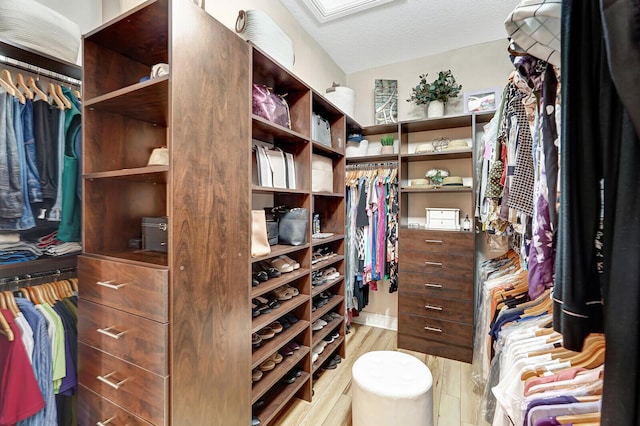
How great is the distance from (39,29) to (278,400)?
2.12 m

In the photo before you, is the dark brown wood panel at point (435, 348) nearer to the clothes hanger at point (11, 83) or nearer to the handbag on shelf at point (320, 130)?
the handbag on shelf at point (320, 130)

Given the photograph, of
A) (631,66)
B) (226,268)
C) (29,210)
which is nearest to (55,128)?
(29,210)

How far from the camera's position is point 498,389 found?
0.99 m

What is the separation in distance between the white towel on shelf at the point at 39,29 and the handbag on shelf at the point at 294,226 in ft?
4.17

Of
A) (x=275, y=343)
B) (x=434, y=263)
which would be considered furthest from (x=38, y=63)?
(x=434, y=263)

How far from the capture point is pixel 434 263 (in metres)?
2.37

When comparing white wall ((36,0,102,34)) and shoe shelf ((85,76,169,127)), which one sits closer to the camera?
shoe shelf ((85,76,169,127))

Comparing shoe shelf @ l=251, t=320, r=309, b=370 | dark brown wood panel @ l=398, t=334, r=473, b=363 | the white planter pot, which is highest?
the white planter pot

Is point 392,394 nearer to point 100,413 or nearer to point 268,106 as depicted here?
point 100,413

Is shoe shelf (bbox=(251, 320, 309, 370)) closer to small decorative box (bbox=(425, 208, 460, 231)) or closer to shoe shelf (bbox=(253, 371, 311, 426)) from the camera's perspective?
shoe shelf (bbox=(253, 371, 311, 426))

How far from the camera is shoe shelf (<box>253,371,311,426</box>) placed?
154 cm

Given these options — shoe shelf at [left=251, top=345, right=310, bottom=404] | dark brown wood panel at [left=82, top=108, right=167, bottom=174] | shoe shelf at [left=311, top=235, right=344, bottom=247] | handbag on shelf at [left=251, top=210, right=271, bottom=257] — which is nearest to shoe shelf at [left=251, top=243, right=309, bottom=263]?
handbag on shelf at [left=251, top=210, right=271, bottom=257]

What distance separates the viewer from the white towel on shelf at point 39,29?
1.06 m

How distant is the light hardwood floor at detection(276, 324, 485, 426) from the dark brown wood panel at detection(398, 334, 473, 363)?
0.04 metres
